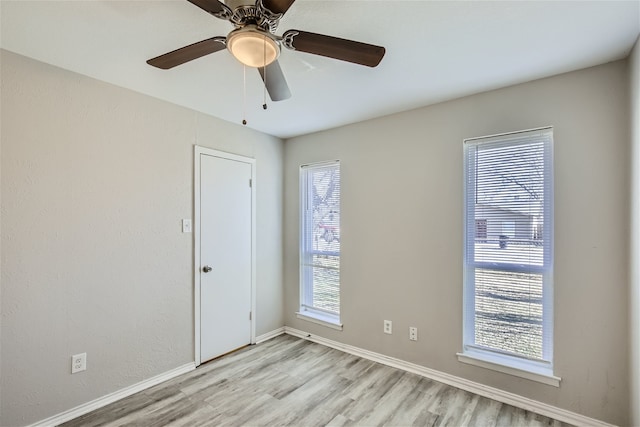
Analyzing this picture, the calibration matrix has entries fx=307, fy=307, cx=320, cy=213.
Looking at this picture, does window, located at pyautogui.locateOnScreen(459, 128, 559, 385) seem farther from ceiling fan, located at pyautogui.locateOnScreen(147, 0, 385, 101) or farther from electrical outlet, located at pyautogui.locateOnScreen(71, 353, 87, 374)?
electrical outlet, located at pyautogui.locateOnScreen(71, 353, 87, 374)

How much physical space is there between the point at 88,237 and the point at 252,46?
6.31 feet

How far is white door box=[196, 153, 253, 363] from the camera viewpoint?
303 centimetres

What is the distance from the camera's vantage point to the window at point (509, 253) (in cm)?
227

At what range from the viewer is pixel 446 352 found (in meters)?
2.66

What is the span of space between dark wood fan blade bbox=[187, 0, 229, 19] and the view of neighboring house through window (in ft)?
6.98

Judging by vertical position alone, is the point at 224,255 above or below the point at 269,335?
above

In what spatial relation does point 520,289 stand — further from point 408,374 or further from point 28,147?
point 28,147

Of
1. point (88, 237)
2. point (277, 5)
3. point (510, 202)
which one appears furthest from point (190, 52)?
point (510, 202)

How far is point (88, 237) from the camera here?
89.7 inches

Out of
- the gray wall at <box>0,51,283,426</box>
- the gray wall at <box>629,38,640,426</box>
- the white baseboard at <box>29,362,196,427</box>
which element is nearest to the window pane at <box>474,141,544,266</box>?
the gray wall at <box>629,38,640,426</box>

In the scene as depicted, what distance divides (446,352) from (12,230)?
10.9ft

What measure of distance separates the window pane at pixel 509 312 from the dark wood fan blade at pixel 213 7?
2510 mm

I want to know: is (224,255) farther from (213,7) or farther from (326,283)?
(213,7)

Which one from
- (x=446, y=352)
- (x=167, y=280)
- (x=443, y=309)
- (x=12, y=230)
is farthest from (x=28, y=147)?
(x=446, y=352)
